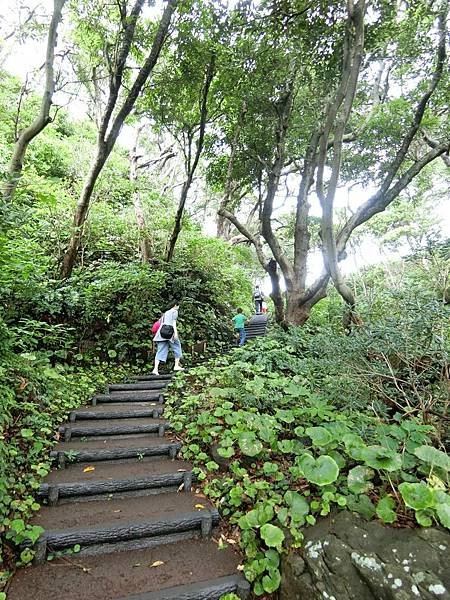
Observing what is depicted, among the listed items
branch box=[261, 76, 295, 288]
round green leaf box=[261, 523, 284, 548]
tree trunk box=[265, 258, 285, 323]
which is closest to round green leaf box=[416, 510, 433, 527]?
round green leaf box=[261, 523, 284, 548]

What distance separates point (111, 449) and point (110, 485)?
2.18ft

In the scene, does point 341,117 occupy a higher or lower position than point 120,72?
lower

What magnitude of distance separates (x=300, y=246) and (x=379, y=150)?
300 cm

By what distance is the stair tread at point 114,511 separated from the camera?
2730 millimetres

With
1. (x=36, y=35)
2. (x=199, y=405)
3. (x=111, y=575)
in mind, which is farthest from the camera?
(x=36, y=35)

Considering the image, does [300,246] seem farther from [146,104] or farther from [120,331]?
[146,104]

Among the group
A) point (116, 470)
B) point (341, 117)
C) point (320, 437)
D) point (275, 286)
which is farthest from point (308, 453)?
point (275, 286)

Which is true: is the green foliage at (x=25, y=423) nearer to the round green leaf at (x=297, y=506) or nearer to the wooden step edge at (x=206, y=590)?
the wooden step edge at (x=206, y=590)

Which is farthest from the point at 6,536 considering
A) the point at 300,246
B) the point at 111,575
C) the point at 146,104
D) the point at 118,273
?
the point at 146,104

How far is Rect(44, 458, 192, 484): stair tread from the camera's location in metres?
3.29

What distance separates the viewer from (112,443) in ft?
13.3

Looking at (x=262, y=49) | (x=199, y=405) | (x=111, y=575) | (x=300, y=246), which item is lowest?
(x=111, y=575)

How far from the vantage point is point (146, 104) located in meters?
8.39

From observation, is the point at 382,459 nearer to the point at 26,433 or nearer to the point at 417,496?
the point at 417,496
